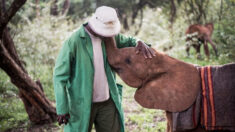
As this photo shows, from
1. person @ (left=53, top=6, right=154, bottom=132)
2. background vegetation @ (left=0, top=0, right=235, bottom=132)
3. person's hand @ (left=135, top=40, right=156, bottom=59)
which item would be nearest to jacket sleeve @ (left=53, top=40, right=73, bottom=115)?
person @ (left=53, top=6, right=154, bottom=132)

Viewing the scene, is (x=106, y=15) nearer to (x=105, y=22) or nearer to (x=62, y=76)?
(x=105, y=22)

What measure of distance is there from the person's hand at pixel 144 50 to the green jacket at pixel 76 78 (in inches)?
13.3

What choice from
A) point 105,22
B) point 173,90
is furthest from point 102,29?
point 173,90

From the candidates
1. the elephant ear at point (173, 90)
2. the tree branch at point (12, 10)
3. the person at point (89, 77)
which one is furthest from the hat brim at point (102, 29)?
the tree branch at point (12, 10)

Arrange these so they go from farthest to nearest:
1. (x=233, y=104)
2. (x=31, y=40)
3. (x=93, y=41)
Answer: (x=31, y=40)
(x=93, y=41)
(x=233, y=104)

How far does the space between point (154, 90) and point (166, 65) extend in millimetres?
252

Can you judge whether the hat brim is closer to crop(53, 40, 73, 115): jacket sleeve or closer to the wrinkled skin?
the wrinkled skin

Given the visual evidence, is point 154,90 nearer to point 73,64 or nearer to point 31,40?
point 73,64

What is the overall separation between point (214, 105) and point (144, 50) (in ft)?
2.48

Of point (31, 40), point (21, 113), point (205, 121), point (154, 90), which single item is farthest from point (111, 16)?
point (31, 40)

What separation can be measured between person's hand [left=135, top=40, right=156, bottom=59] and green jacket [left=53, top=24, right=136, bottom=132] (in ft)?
1.11

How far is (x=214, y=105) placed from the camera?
2.12 meters

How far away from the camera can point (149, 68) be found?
2365 millimetres

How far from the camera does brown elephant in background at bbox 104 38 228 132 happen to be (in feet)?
7.40
